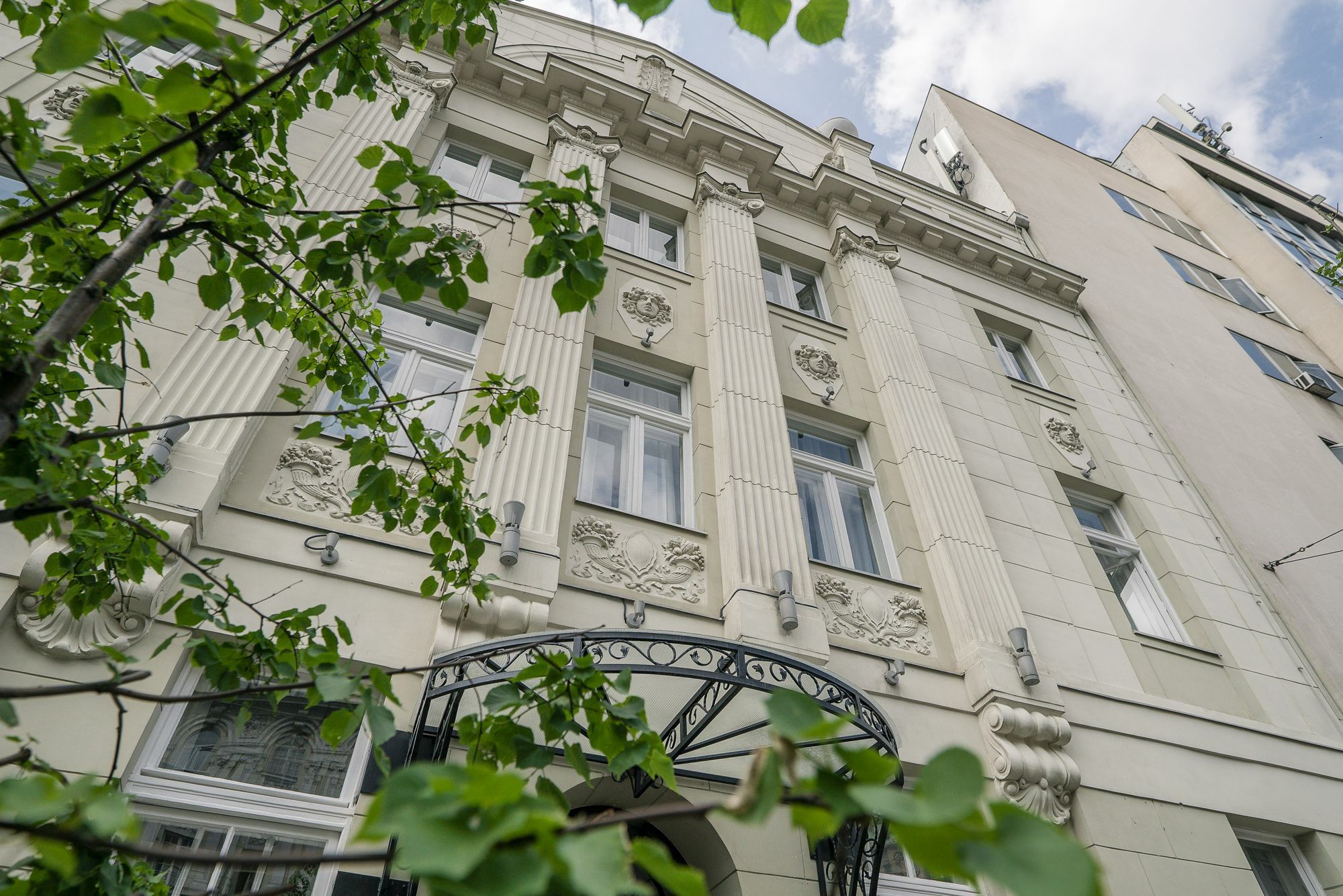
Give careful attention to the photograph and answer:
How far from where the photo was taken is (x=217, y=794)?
14.7ft

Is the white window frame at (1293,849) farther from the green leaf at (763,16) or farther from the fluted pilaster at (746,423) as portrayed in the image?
the green leaf at (763,16)

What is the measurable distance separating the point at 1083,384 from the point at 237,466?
12.4 meters

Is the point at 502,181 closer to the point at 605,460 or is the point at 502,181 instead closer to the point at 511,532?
the point at 605,460

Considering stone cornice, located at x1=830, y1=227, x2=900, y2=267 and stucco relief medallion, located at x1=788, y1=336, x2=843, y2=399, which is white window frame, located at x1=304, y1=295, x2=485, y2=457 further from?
stone cornice, located at x1=830, y1=227, x2=900, y2=267

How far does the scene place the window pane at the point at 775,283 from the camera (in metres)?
11.3

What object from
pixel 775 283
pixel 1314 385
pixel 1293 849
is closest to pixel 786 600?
pixel 1293 849

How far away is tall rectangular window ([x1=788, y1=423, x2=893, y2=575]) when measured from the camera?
8078mm

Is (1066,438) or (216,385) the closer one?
(216,385)

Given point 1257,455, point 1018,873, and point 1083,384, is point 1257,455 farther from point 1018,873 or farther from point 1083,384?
point 1018,873

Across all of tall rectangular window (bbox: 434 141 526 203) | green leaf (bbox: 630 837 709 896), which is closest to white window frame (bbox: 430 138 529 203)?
tall rectangular window (bbox: 434 141 526 203)

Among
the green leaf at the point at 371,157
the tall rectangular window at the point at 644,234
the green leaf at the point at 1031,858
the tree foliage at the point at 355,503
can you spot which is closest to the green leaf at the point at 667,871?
the tree foliage at the point at 355,503

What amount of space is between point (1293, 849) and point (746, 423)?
269 inches

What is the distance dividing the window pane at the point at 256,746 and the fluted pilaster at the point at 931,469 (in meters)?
5.46

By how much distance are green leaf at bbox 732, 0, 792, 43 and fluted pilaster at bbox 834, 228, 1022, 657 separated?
6539 millimetres
